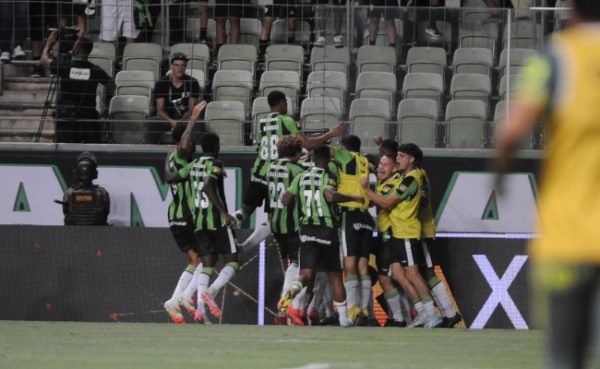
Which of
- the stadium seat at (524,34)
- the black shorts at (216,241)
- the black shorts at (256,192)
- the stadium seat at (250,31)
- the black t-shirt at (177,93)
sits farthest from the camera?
the stadium seat at (250,31)

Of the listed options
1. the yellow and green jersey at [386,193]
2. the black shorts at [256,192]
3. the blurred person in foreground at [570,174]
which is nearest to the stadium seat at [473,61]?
the yellow and green jersey at [386,193]

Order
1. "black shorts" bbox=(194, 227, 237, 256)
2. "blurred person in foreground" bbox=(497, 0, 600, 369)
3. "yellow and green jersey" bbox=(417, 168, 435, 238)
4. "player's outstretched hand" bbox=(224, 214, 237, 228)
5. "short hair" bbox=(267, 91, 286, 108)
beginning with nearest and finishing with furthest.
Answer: "blurred person in foreground" bbox=(497, 0, 600, 369) < "player's outstretched hand" bbox=(224, 214, 237, 228) < "black shorts" bbox=(194, 227, 237, 256) < "yellow and green jersey" bbox=(417, 168, 435, 238) < "short hair" bbox=(267, 91, 286, 108)

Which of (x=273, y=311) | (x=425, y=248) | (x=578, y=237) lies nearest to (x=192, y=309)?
(x=273, y=311)

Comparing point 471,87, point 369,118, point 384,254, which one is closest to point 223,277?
point 384,254

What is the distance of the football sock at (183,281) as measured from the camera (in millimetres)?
15297

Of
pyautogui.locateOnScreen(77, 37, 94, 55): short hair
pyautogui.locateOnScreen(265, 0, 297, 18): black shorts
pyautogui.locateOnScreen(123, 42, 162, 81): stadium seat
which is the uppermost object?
pyautogui.locateOnScreen(265, 0, 297, 18): black shorts

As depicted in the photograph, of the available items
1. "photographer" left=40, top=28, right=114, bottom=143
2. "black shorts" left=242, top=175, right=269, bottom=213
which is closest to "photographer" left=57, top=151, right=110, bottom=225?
"photographer" left=40, top=28, right=114, bottom=143

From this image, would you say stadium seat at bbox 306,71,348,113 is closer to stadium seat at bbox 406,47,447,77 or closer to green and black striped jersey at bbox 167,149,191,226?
stadium seat at bbox 406,47,447,77

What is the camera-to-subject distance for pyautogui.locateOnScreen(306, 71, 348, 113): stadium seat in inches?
695

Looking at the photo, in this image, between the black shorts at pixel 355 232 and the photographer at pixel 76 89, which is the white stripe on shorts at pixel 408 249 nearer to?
the black shorts at pixel 355 232

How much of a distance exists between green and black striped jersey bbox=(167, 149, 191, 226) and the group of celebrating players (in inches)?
0.4

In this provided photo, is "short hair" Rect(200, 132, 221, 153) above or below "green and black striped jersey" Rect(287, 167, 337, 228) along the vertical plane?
above

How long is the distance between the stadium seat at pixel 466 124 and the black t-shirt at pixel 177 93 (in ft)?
10.6

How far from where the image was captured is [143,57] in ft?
63.0
